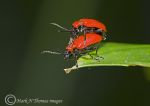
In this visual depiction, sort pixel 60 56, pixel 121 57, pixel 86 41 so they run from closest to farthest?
pixel 121 57 < pixel 86 41 < pixel 60 56

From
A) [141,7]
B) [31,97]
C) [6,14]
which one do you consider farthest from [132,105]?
[6,14]

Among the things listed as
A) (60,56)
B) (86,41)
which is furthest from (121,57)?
(60,56)

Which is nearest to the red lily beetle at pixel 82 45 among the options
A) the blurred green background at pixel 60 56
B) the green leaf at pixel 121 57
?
the green leaf at pixel 121 57

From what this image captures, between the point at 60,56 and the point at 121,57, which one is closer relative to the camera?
the point at 121,57

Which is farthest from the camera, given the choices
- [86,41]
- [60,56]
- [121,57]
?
[60,56]

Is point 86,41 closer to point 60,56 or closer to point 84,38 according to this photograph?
point 84,38

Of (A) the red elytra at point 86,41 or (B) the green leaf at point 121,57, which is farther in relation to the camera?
(A) the red elytra at point 86,41

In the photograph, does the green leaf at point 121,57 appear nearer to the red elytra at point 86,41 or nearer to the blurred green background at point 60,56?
the red elytra at point 86,41

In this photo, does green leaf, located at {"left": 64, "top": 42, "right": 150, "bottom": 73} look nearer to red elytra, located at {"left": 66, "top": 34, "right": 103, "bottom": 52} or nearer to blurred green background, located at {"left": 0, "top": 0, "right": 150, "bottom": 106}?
red elytra, located at {"left": 66, "top": 34, "right": 103, "bottom": 52}
